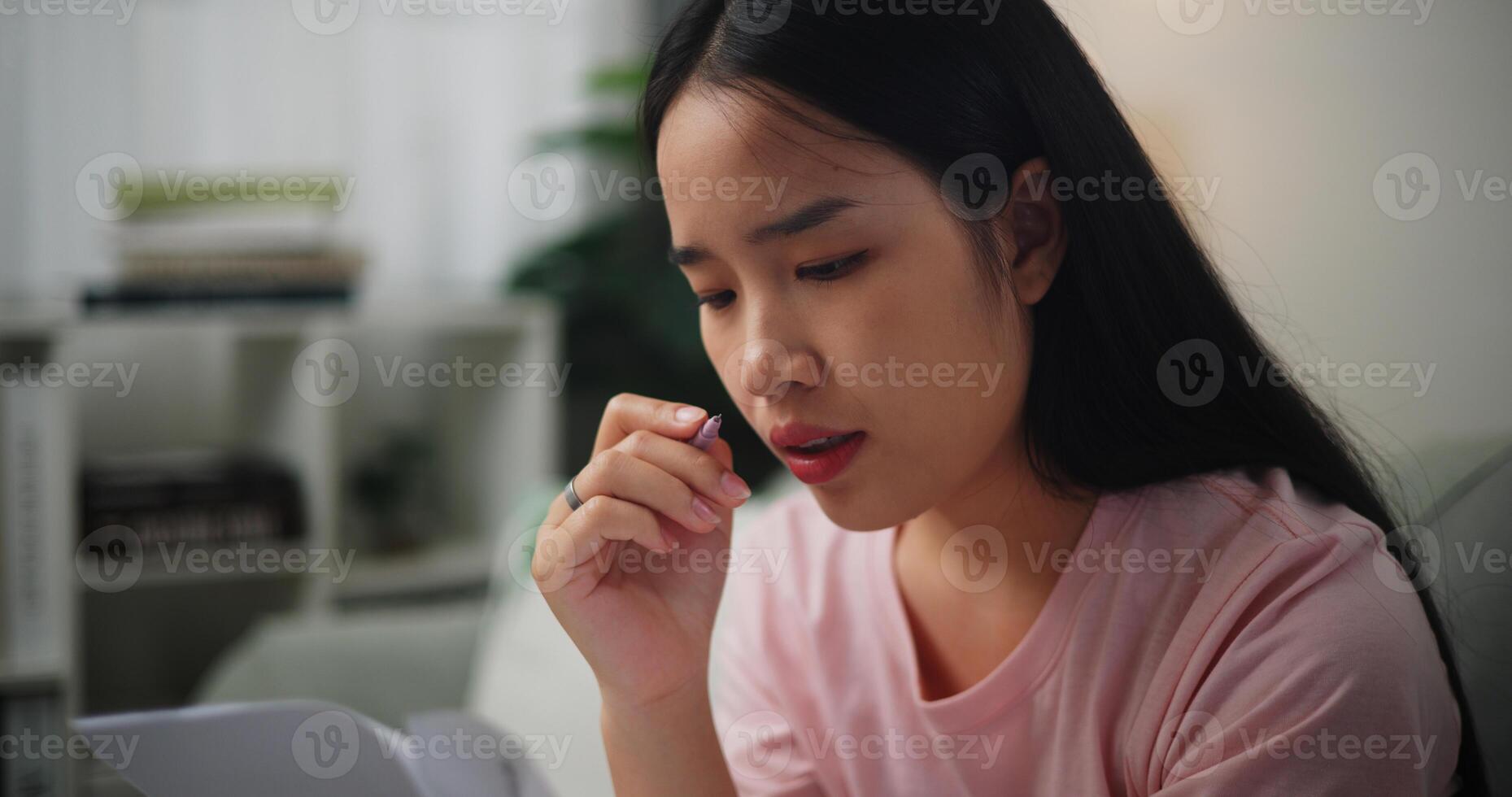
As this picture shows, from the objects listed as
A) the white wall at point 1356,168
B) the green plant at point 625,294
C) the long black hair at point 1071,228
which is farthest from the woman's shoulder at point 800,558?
the green plant at point 625,294

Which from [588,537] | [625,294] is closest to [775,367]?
[588,537]

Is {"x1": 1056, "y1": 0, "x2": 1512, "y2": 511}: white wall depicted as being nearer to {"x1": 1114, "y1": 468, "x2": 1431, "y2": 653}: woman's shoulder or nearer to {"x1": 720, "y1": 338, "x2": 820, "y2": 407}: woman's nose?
{"x1": 1114, "y1": 468, "x2": 1431, "y2": 653}: woman's shoulder

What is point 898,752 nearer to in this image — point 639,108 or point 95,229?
point 639,108

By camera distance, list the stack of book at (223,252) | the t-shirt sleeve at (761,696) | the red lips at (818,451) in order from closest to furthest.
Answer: the red lips at (818,451), the t-shirt sleeve at (761,696), the stack of book at (223,252)

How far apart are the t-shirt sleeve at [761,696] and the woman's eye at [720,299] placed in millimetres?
342

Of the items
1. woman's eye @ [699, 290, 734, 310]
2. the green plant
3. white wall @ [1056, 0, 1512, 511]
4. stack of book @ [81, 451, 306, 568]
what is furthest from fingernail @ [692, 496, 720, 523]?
stack of book @ [81, 451, 306, 568]

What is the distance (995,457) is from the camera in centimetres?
82

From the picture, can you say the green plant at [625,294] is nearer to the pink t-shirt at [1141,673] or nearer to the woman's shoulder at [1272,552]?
the pink t-shirt at [1141,673]

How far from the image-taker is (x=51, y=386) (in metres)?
1.65

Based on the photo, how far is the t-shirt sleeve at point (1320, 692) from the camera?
0.62 metres

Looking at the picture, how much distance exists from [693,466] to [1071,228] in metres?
0.30

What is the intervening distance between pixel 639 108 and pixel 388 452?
1555 millimetres

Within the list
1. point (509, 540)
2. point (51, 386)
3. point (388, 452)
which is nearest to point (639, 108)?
point (509, 540)

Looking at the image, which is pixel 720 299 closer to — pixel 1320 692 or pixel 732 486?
pixel 732 486
